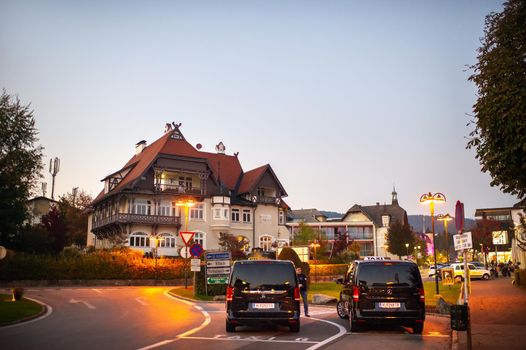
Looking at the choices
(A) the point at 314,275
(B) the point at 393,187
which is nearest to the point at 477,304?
(A) the point at 314,275

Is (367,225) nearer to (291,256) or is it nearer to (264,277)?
(291,256)

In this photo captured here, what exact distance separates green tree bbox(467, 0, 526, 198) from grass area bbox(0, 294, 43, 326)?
15.0m

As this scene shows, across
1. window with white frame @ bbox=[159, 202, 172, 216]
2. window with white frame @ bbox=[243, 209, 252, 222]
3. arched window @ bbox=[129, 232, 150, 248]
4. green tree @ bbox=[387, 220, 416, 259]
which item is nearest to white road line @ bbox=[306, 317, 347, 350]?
arched window @ bbox=[129, 232, 150, 248]

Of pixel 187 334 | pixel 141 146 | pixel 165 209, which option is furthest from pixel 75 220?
pixel 187 334

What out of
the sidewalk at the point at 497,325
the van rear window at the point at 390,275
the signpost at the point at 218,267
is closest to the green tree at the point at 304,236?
the signpost at the point at 218,267

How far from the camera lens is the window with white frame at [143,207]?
56.3 meters

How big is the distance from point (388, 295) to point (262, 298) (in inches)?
128

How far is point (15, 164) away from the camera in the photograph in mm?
42000

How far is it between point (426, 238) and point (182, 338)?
113m

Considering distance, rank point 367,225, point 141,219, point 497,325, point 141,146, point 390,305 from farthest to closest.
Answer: point 367,225 → point 141,146 → point 141,219 → point 497,325 → point 390,305

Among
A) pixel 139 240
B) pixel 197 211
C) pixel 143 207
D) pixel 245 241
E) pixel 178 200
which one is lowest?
pixel 245 241

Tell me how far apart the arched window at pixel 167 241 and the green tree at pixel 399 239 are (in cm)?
4154

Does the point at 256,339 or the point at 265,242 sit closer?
the point at 256,339

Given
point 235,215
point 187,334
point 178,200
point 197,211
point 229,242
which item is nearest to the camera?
point 187,334
